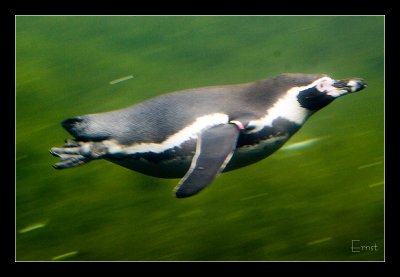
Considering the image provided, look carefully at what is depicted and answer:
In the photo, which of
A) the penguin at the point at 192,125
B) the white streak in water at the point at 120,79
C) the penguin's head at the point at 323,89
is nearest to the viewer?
the penguin at the point at 192,125

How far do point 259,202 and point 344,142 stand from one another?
469 mm

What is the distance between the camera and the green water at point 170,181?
7.34 feet

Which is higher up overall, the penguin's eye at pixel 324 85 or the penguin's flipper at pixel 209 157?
the penguin's eye at pixel 324 85

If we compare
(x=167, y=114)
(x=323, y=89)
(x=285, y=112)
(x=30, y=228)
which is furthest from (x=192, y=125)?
(x=30, y=228)

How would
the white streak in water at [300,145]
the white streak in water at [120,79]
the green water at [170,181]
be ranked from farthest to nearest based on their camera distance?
the white streak in water at [120,79]
the white streak in water at [300,145]
the green water at [170,181]

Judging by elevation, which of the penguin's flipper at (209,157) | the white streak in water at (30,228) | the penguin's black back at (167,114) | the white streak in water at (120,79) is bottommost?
the white streak in water at (30,228)

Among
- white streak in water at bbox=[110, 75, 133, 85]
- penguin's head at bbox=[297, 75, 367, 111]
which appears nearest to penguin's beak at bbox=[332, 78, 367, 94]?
penguin's head at bbox=[297, 75, 367, 111]

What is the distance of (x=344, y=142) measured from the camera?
249 cm

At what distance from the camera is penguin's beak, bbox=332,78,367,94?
6.67ft

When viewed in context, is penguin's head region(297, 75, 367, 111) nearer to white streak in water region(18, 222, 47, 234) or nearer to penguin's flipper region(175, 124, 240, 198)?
penguin's flipper region(175, 124, 240, 198)

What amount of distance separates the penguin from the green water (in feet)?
0.97

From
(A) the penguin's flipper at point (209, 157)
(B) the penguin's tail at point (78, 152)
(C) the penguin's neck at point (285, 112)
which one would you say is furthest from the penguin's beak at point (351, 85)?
(B) the penguin's tail at point (78, 152)

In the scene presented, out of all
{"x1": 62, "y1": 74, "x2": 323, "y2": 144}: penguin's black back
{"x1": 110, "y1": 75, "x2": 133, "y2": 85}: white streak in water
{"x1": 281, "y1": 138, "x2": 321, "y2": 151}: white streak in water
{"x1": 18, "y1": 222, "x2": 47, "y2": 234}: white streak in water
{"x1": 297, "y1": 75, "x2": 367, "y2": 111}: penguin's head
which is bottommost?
{"x1": 18, "y1": 222, "x2": 47, "y2": 234}: white streak in water

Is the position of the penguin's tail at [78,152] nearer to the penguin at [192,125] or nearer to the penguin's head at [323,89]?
the penguin at [192,125]
